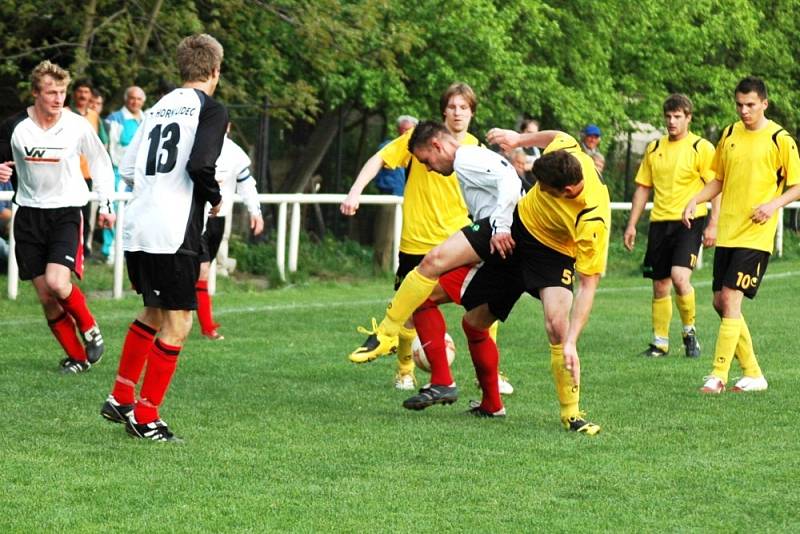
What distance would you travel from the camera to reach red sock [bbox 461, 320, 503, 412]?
891 centimetres

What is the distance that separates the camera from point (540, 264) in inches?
333

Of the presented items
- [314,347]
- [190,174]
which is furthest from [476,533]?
[314,347]

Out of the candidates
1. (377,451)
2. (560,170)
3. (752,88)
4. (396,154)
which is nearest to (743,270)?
(752,88)

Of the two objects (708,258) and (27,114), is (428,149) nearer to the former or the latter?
(27,114)

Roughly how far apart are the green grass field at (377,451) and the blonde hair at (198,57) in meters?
1.88

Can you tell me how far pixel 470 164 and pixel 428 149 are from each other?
270 mm

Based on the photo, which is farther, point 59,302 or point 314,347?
point 314,347

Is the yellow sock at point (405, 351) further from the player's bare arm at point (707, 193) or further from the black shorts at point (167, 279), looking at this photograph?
the black shorts at point (167, 279)

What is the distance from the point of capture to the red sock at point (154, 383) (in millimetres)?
7883

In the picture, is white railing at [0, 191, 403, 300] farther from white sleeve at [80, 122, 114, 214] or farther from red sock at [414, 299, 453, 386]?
red sock at [414, 299, 453, 386]

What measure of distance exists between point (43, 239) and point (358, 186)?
2.28 m

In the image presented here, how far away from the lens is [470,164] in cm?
871

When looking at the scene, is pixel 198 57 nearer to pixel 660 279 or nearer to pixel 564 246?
pixel 564 246

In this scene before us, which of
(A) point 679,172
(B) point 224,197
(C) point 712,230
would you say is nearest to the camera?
(C) point 712,230
